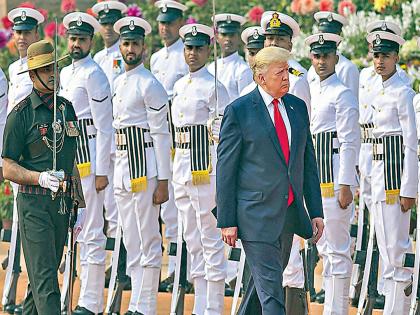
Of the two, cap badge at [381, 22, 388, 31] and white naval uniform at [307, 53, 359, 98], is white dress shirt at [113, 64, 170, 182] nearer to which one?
cap badge at [381, 22, 388, 31]

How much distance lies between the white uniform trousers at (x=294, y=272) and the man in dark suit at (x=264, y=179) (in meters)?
1.84

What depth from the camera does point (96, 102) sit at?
13.9 metres

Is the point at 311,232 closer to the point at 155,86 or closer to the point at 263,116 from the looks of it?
the point at 263,116

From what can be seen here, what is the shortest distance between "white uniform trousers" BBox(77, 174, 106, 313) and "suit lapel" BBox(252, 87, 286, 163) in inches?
128

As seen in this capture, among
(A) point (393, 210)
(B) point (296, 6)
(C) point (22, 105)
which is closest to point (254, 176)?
(C) point (22, 105)

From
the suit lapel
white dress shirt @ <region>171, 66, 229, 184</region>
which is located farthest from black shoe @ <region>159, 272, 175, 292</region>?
the suit lapel

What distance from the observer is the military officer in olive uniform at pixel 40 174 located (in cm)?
1123

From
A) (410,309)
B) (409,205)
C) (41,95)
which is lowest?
(410,309)

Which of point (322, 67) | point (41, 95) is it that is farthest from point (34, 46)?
point (322, 67)

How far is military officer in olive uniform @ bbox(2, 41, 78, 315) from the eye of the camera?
36.8 ft

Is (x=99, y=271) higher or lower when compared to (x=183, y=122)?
lower

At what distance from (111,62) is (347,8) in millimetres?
3532

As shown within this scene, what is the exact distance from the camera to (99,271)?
13961 mm

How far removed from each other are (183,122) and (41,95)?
84.1 inches
